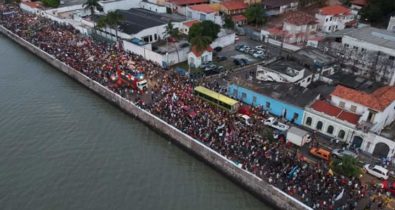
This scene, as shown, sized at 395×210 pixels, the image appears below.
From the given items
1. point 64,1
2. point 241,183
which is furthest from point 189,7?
point 241,183

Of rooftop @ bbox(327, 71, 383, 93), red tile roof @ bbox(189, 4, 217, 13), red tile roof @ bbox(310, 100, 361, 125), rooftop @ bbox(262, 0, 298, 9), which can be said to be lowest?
rooftop @ bbox(327, 71, 383, 93)

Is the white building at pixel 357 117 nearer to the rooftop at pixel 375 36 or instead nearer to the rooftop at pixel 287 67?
the rooftop at pixel 287 67

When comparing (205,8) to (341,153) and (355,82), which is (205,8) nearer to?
(355,82)

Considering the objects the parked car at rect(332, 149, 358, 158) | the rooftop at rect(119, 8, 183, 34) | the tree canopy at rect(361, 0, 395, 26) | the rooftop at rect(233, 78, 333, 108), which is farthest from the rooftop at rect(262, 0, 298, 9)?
the parked car at rect(332, 149, 358, 158)

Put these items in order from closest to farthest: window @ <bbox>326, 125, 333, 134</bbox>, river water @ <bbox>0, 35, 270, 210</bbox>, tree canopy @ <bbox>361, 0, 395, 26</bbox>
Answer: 1. river water @ <bbox>0, 35, 270, 210</bbox>
2. window @ <bbox>326, 125, 333, 134</bbox>
3. tree canopy @ <bbox>361, 0, 395, 26</bbox>

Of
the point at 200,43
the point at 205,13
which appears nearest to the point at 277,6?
the point at 205,13

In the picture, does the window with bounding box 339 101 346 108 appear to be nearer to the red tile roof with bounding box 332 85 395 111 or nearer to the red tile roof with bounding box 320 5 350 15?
the red tile roof with bounding box 332 85 395 111

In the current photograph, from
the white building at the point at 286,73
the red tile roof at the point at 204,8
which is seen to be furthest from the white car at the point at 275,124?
the red tile roof at the point at 204,8
